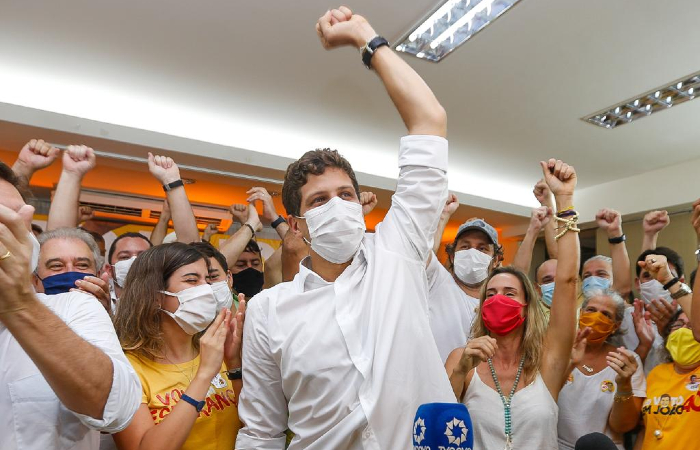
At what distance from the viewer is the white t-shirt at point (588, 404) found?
8.52ft

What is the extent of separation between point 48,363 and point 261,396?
65cm

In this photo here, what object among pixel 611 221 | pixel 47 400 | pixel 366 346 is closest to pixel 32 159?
pixel 47 400

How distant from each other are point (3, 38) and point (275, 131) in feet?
7.65

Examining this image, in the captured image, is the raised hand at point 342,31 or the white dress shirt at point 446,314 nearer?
the raised hand at point 342,31

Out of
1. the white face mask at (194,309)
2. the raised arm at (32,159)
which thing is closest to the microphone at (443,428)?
the white face mask at (194,309)

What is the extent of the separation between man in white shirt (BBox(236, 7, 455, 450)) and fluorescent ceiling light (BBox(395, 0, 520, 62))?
213cm

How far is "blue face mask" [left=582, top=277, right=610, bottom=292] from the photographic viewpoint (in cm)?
348

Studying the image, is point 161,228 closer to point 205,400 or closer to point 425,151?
point 205,400

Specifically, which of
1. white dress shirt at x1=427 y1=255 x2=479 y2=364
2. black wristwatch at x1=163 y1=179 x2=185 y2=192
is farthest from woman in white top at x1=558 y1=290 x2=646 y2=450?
black wristwatch at x1=163 y1=179 x2=185 y2=192

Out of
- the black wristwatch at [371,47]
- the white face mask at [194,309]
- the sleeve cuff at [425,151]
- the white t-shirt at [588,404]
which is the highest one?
the black wristwatch at [371,47]

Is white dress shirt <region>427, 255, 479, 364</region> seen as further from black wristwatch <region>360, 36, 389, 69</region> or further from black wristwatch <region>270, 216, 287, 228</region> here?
black wristwatch <region>360, 36, 389, 69</region>

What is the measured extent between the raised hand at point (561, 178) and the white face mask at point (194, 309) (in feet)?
4.52

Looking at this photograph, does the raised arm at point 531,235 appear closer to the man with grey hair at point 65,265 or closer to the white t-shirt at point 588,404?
the white t-shirt at point 588,404

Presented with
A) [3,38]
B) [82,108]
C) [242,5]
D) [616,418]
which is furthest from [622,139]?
[3,38]
